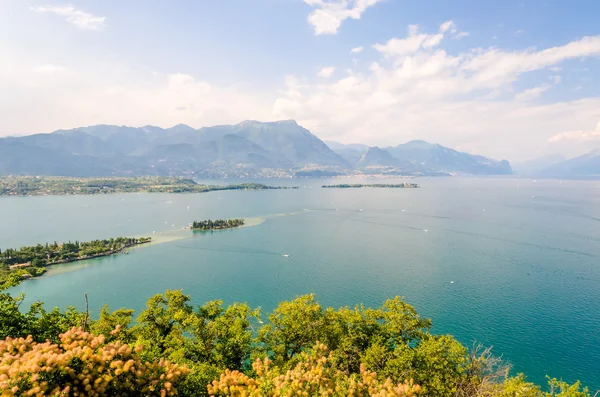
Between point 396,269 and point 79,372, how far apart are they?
57582 millimetres

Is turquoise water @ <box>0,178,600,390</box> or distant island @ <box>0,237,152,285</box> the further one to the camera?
distant island @ <box>0,237,152,285</box>

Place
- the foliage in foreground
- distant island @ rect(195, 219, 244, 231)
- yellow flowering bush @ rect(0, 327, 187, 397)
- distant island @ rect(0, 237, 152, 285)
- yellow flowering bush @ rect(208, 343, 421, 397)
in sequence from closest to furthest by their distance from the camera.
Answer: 1. yellow flowering bush @ rect(0, 327, 187, 397)
2. yellow flowering bush @ rect(208, 343, 421, 397)
3. the foliage in foreground
4. distant island @ rect(0, 237, 152, 285)
5. distant island @ rect(195, 219, 244, 231)

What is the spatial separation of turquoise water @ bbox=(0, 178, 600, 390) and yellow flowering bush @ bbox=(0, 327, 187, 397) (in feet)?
119

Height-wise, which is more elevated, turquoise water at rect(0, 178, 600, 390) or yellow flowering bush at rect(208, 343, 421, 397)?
yellow flowering bush at rect(208, 343, 421, 397)

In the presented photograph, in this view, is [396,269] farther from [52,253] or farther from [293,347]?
[52,253]

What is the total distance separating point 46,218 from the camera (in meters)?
114

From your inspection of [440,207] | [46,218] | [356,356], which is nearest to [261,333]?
[356,356]

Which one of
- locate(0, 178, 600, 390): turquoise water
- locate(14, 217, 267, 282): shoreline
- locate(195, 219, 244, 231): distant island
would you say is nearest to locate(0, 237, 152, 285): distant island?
locate(14, 217, 267, 282): shoreline

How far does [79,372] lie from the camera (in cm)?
986

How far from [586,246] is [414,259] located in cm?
4573

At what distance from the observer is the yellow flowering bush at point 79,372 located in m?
8.59

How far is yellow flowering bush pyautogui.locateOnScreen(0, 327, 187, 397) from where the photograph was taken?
8.59m

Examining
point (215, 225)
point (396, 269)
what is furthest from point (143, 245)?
point (396, 269)

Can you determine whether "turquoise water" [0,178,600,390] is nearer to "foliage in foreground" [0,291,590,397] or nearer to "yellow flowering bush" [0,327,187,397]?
"foliage in foreground" [0,291,590,397]
